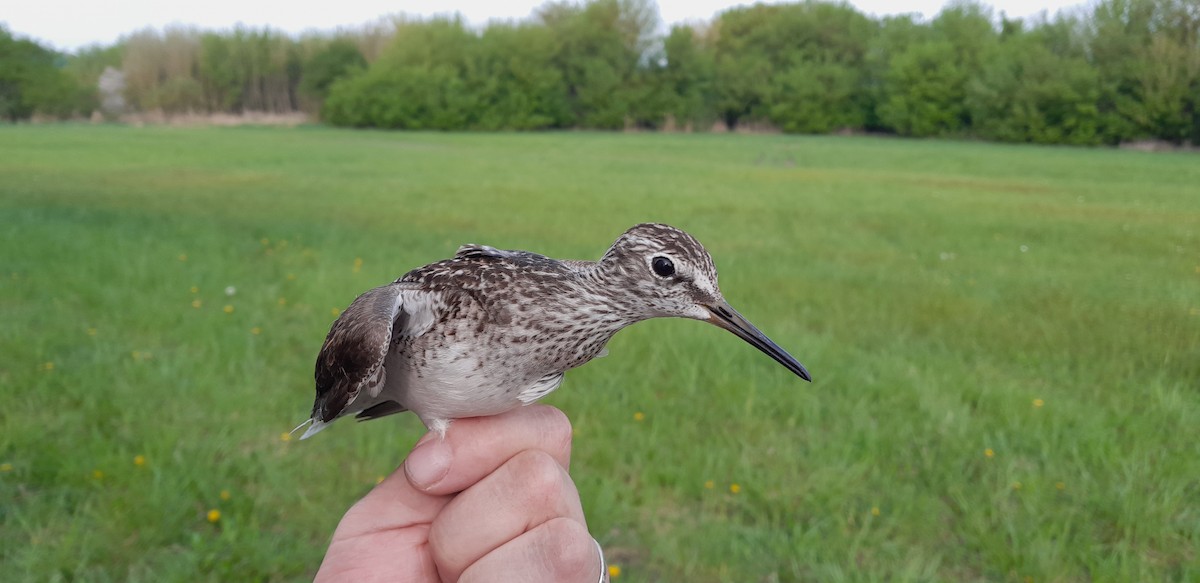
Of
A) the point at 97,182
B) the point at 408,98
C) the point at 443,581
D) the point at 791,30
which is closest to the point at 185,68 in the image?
the point at 408,98

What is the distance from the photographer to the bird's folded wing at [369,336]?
2332mm

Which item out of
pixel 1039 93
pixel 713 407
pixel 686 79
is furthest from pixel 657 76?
pixel 713 407

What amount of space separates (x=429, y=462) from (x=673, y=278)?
1048mm

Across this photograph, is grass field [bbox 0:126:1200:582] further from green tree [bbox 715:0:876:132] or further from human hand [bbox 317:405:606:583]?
green tree [bbox 715:0:876:132]

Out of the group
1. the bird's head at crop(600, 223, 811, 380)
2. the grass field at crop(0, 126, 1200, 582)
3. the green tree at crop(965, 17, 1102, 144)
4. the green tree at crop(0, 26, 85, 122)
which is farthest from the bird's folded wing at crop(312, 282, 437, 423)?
the green tree at crop(0, 26, 85, 122)

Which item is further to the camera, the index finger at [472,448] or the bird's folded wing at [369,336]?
the index finger at [472,448]

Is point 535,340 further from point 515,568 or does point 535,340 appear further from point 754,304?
point 754,304

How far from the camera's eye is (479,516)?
265 centimetres

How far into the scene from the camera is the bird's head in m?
2.42

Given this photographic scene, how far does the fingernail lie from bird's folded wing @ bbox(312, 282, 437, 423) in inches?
10.8

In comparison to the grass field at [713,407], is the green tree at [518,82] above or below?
above

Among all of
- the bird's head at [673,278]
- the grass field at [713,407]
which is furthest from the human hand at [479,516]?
the grass field at [713,407]

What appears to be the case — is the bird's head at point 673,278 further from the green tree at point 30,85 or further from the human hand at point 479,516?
Answer: the green tree at point 30,85

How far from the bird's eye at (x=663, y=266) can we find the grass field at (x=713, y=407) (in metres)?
2.91
